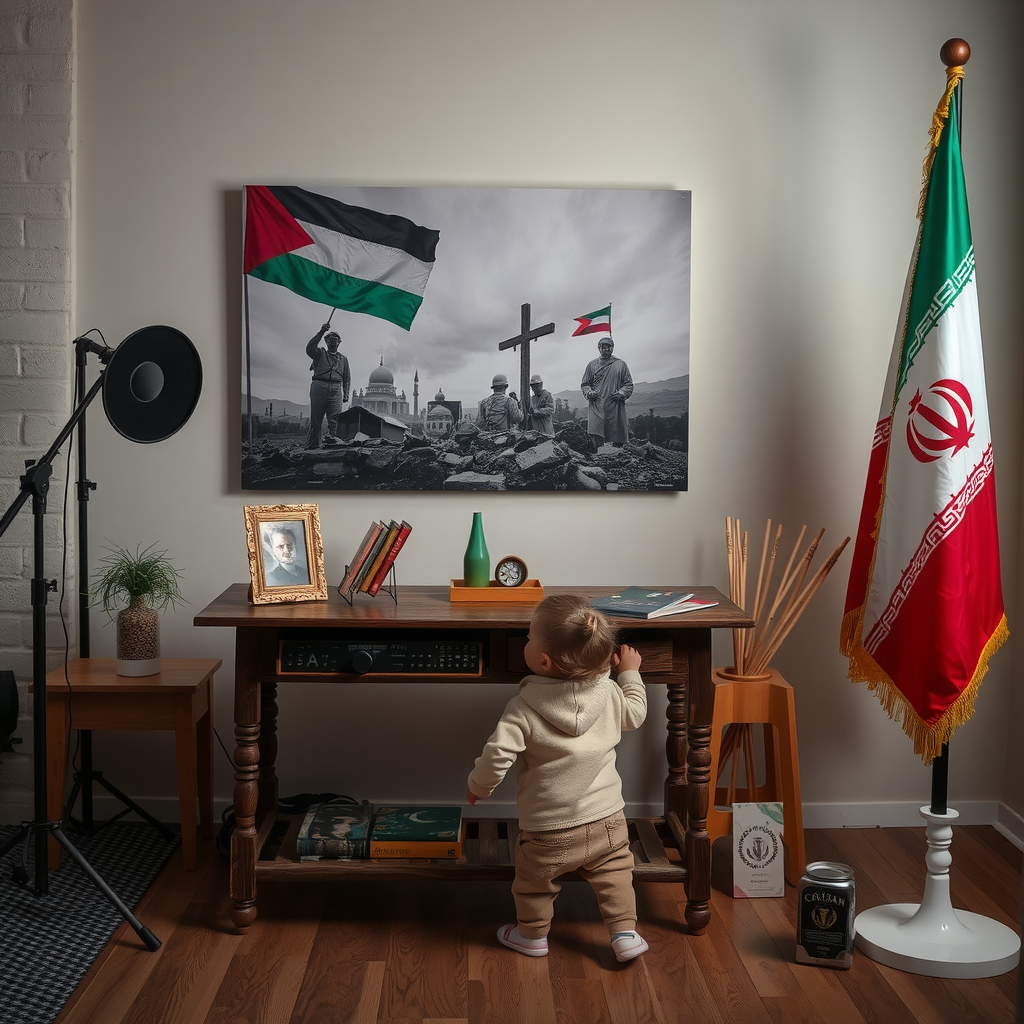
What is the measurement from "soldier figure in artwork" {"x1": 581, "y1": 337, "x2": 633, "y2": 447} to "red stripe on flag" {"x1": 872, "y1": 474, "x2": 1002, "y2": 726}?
96 cm

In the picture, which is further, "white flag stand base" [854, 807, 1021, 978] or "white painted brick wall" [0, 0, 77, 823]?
"white painted brick wall" [0, 0, 77, 823]

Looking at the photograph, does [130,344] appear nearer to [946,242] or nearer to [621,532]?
[621,532]

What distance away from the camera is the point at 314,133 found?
114 inches

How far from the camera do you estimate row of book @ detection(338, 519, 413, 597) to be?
Result: 2.47 meters

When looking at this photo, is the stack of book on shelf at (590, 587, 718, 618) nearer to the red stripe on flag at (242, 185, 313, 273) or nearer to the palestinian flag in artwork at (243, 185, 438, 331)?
the palestinian flag in artwork at (243, 185, 438, 331)

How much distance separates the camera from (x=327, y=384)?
114 inches

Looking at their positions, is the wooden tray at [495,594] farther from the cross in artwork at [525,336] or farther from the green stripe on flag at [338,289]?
the green stripe on flag at [338,289]

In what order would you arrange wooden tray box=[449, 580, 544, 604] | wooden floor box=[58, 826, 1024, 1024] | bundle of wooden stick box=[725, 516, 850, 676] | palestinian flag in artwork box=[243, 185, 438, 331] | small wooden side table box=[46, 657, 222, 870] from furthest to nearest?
palestinian flag in artwork box=[243, 185, 438, 331] < bundle of wooden stick box=[725, 516, 850, 676] < small wooden side table box=[46, 657, 222, 870] < wooden tray box=[449, 580, 544, 604] < wooden floor box=[58, 826, 1024, 1024]

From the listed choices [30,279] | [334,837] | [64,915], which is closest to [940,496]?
[334,837]

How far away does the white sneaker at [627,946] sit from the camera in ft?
7.21

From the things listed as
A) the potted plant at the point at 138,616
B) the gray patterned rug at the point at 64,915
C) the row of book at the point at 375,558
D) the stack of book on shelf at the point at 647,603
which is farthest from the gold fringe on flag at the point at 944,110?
the gray patterned rug at the point at 64,915

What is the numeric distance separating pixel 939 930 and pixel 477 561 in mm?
1401

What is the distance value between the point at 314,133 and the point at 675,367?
4.12 feet

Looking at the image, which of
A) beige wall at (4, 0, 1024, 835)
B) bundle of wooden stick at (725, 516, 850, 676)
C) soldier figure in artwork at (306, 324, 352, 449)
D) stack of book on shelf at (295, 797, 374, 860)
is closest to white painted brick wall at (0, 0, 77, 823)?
beige wall at (4, 0, 1024, 835)
